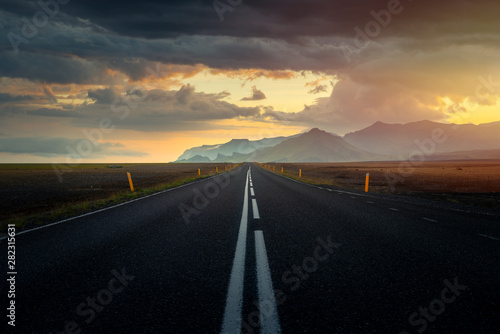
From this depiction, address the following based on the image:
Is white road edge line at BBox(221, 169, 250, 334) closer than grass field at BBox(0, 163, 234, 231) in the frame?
Yes

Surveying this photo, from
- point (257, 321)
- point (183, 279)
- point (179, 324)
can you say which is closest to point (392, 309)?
point (257, 321)

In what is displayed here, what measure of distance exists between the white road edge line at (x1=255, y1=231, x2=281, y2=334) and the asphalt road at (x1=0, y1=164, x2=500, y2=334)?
0.5 inches

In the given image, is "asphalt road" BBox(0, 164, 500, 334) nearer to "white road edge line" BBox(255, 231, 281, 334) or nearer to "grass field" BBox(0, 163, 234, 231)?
"white road edge line" BBox(255, 231, 281, 334)

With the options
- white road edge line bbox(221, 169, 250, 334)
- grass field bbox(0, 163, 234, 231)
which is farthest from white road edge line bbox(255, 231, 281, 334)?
grass field bbox(0, 163, 234, 231)

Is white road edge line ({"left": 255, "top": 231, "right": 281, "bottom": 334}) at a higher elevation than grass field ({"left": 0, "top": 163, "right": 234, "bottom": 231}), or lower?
higher

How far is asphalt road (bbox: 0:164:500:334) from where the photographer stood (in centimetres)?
259

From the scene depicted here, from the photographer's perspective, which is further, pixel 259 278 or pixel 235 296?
pixel 259 278

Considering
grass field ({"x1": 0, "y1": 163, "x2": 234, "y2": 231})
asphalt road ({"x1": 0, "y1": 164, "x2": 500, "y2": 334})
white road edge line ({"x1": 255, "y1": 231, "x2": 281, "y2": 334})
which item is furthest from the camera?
grass field ({"x1": 0, "y1": 163, "x2": 234, "y2": 231})

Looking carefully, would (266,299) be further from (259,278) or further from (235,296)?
(259,278)

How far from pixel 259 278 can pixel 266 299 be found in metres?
0.58

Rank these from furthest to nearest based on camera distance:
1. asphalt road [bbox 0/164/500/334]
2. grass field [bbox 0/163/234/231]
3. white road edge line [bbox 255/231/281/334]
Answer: grass field [bbox 0/163/234/231], asphalt road [bbox 0/164/500/334], white road edge line [bbox 255/231/281/334]

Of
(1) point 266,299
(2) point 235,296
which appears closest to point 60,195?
(2) point 235,296

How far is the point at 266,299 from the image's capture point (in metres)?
2.97

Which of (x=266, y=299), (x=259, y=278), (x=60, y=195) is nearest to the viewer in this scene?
(x=266, y=299)
